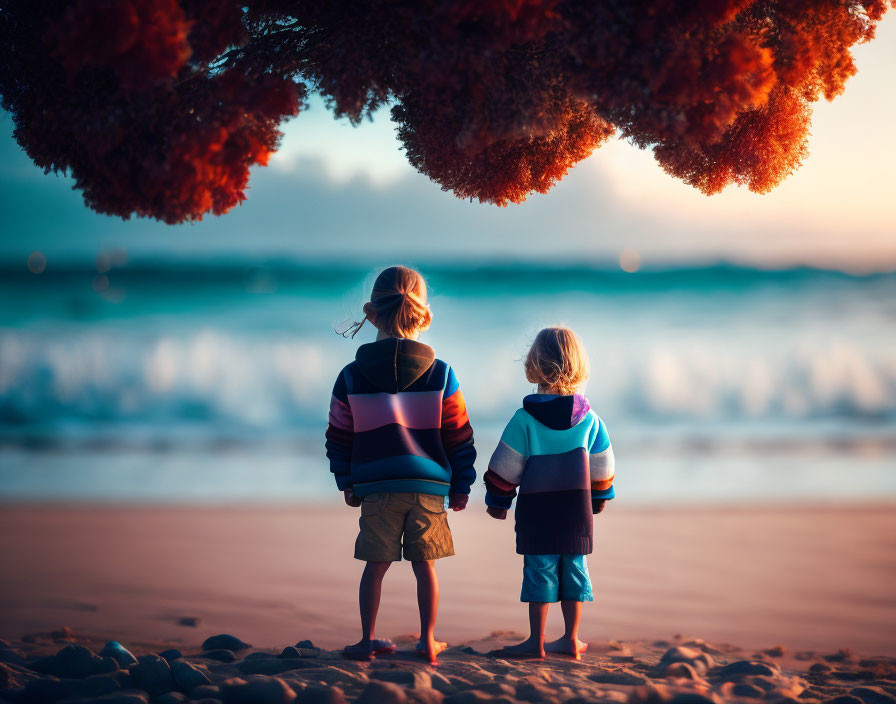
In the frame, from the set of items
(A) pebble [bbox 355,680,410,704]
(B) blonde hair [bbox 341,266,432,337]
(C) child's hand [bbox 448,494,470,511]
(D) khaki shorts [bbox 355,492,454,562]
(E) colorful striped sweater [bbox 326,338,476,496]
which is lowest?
(A) pebble [bbox 355,680,410,704]

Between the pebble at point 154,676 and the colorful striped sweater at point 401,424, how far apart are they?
42.4 inches

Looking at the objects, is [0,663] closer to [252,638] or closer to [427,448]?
[252,638]

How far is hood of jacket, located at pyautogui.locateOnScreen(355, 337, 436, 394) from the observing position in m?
3.34

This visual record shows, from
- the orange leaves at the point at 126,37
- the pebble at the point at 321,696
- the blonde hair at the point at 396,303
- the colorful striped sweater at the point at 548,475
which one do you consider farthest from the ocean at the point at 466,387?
the pebble at the point at 321,696

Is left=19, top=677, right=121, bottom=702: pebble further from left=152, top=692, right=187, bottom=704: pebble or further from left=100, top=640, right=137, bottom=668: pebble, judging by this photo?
left=100, top=640, right=137, bottom=668: pebble

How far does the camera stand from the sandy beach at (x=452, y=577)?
4383 mm

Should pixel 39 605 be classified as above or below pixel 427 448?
below

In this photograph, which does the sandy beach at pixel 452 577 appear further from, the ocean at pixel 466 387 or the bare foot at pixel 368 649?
the bare foot at pixel 368 649

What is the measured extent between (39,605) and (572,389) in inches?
143

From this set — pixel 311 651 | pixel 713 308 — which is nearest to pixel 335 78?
pixel 311 651

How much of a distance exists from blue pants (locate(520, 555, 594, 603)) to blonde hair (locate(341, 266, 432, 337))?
126 centimetres

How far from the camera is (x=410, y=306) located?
11.3 feet

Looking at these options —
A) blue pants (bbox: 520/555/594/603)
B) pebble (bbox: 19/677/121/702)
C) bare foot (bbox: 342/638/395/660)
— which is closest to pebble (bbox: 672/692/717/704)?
blue pants (bbox: 520/555/594/603)

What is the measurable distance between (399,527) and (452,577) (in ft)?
7.00
